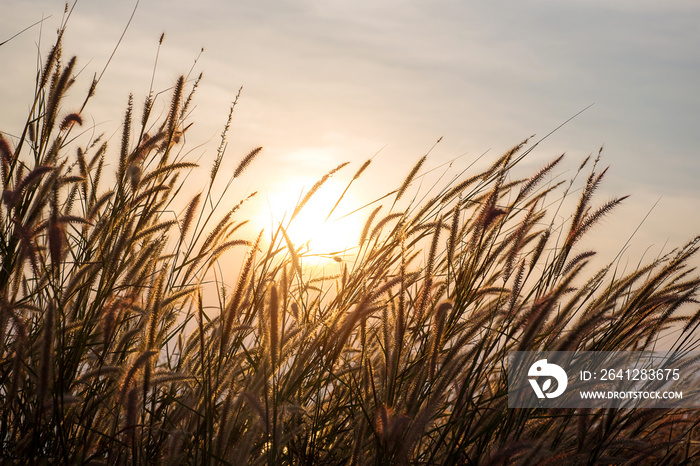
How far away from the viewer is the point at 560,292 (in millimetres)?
1516

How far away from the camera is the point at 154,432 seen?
70.4 inches

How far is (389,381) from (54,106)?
1328 mm

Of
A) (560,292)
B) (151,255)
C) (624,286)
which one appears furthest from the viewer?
(624,286)

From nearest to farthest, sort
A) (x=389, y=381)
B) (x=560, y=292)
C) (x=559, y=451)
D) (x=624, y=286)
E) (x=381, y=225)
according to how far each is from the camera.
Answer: (x=560, y=292), (x=389, y=381), (x=559, y=451), (x=624, y=286), (x=381, y=225)

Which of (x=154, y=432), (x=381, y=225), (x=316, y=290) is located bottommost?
(x=154, y=432)

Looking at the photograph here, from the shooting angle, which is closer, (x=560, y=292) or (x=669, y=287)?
(x=560, y=292)

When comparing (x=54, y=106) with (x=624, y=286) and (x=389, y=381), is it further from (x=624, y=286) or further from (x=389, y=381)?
(x=624, y=286)

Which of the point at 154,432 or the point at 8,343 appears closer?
the point at 154,432

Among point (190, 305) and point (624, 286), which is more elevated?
point (624, 286)

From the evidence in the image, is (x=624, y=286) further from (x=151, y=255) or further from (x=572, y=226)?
(x=151, y=255)

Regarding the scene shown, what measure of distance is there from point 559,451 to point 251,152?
1.33 meters

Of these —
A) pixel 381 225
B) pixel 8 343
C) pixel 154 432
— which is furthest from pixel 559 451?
pixel 8 343

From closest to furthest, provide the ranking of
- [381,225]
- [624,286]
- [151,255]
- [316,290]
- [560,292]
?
1. [560,292]
2. [151,255]
3. [624,286]
4. [381,225]
5. [316,290]

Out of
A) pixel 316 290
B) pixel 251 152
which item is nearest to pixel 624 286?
pixel 316 290
